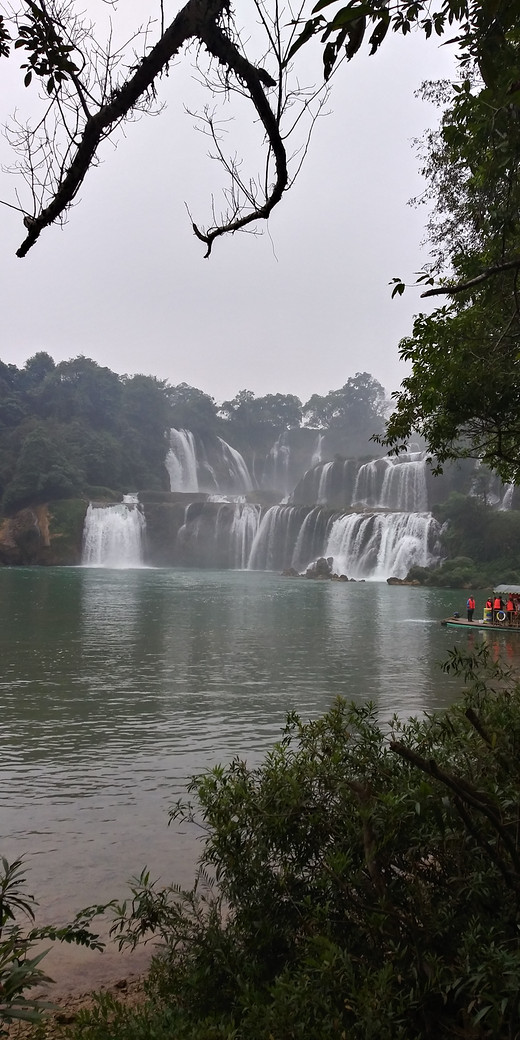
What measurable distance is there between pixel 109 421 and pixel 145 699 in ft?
208

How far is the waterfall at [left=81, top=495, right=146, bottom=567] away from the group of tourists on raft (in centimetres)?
3379

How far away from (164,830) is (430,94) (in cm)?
1628

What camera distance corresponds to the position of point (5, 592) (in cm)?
2589

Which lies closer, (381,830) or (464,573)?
(381,830)

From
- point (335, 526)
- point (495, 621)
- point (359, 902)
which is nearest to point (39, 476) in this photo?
point (335, 526)

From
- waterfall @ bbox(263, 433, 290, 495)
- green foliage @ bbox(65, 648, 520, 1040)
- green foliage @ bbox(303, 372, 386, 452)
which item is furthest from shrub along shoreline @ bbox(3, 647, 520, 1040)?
green foliage @ bbox(303, 372, 386, 452)

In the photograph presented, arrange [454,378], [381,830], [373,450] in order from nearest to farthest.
Answer: [381,830] → [454,378] → [373,450]

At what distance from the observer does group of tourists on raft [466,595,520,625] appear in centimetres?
1941

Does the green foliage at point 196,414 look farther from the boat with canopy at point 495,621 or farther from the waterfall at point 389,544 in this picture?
the boat with canopy at point 495,621

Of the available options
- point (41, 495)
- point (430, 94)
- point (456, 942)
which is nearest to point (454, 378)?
point (456, 942)

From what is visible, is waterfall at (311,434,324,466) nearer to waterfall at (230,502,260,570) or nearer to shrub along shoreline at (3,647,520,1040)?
waterfall at (230,502,260,570)

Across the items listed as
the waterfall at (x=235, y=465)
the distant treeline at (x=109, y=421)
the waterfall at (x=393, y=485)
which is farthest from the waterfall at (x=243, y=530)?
the waterfall at (x=235, y=465)

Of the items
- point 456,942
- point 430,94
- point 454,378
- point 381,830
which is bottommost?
point 456,942

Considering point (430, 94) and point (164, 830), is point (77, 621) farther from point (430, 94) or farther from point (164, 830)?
point (430, 94)
